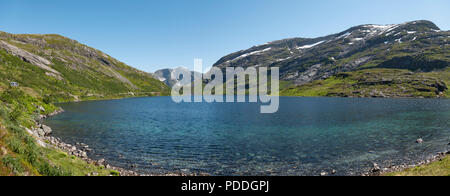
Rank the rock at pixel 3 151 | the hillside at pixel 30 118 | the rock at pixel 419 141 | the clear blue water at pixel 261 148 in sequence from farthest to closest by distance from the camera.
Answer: the rock at pixel 419 141 < the clear blue water at pixel 261 148 < the hillside at pixel 30 118 < the rock at pixel 3 151

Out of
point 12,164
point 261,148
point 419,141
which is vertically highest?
point 12,164

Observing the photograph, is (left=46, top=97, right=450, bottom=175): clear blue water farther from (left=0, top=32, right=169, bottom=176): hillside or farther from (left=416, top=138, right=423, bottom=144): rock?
(left=0, top=32, right=169, bottom=176): hillside

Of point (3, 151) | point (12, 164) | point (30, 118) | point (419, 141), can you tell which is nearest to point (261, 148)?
point (419, 141)

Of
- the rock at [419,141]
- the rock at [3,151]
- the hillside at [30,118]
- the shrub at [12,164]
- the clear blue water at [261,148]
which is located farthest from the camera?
the rock at [419,141]

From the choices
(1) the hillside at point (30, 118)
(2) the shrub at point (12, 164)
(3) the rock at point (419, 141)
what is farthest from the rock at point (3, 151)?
(3) the rock at point (419, 141)

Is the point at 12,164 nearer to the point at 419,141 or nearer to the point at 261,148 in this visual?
the point at 261,148

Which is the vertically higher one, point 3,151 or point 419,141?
point 3,151

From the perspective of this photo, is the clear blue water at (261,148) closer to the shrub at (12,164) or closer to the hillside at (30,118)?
the hillside at (30,118)

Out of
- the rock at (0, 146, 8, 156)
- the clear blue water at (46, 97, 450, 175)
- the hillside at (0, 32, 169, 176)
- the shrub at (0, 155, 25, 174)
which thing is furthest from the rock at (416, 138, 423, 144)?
the rock at (0, 146, 8, 156)

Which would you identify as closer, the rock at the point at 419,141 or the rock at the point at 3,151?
the rock at the point at 3,151

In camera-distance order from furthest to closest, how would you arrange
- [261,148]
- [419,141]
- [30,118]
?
[30,118] → [419,141] → [261,148]
